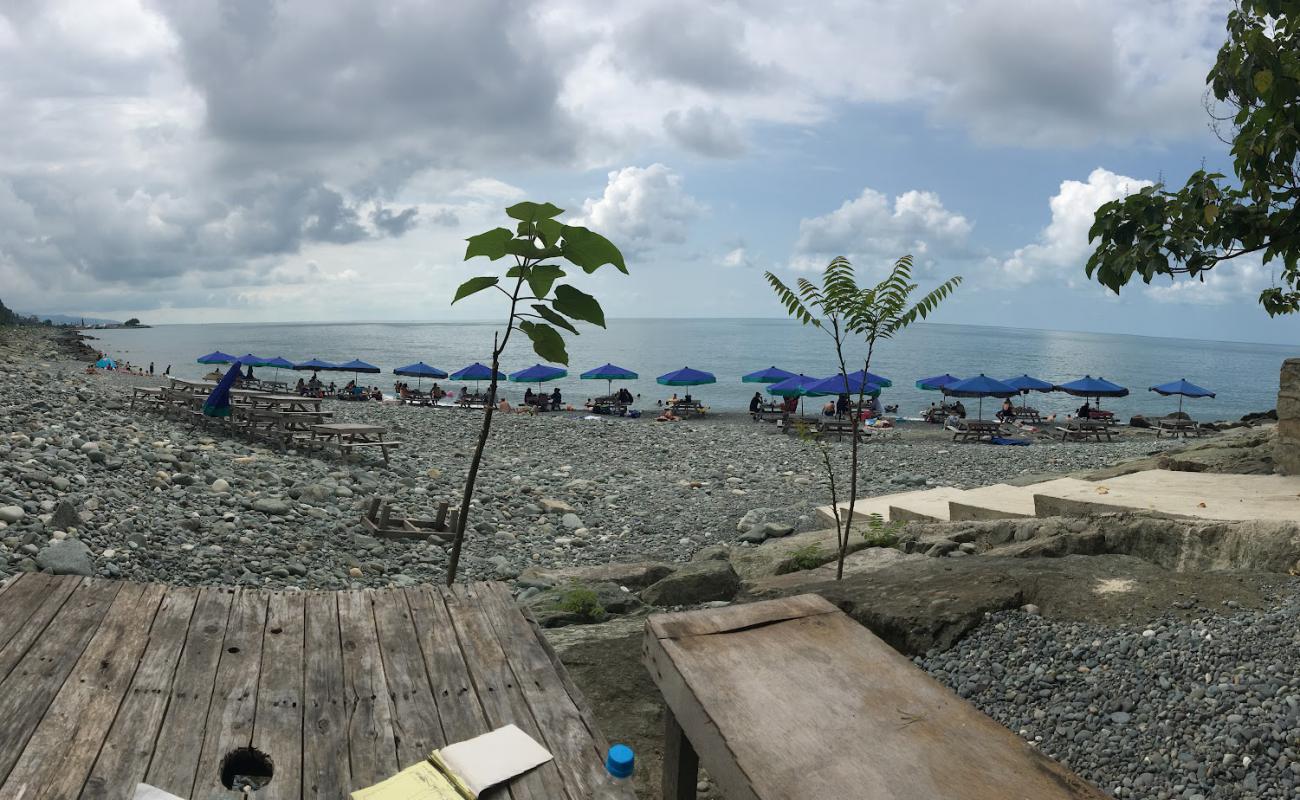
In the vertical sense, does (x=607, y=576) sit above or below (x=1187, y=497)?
below

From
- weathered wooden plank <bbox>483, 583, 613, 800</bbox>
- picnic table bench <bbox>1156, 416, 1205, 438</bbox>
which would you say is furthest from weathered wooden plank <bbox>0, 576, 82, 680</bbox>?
picnic table bench <bbox>1156, 416, 1205, 438</bbox>

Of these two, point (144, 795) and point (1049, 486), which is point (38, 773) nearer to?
point (144, 795)

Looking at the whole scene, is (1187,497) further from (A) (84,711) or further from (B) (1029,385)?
(B) (1029,385)

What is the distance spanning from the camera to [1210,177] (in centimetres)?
408

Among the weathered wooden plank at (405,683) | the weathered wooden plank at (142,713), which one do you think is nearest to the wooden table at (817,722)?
the weathered wooden plank at (405,683)

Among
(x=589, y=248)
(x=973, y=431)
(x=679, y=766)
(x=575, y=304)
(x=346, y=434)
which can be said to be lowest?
(x=973, y=431)

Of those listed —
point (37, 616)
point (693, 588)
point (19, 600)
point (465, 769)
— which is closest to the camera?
point (465, 769)

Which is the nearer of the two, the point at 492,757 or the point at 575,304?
the point at 492,757

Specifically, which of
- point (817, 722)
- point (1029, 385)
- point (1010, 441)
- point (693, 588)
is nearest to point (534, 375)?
point (1010, 441)

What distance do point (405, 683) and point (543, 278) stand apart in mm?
2009

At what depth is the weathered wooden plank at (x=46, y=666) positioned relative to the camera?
7.77 ft

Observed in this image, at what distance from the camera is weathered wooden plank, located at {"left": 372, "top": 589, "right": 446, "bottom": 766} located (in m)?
2.43

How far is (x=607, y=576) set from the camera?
827 cm

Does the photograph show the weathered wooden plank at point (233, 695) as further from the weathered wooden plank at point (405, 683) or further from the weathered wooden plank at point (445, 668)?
the weathered wooden plank at point (445, 668)
